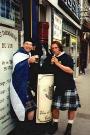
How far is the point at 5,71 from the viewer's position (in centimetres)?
621

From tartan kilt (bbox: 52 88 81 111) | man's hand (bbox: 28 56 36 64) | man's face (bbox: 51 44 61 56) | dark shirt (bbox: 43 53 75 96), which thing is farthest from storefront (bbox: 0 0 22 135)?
tartan kilt (bbox: 52 88 81 111)

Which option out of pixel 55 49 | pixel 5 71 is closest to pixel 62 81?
pixel 55 49

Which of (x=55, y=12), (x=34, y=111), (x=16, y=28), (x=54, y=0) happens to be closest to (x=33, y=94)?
(x=34, y=111)

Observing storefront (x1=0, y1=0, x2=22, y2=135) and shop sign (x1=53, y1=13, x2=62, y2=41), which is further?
shop sign (x1=53, y1=13, x2=62, y2=41)

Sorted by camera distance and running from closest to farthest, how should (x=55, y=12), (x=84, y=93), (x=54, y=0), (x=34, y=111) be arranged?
(x=34, y=111)
(x=54, y=0)
(x=55, y=12)
(x=84, y=93)

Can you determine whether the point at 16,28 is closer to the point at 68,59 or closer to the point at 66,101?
the point at 68,59

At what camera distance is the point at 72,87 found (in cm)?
689

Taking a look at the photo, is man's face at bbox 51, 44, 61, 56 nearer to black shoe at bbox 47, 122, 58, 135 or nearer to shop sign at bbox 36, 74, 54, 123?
shop sign at bbox 36, 74, 54, 123

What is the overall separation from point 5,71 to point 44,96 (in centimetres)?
90

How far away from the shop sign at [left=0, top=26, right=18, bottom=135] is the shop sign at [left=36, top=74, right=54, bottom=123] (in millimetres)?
545

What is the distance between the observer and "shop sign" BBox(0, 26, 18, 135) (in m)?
6.05

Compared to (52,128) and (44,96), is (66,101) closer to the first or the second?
(44,96)

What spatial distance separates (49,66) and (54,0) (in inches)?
176

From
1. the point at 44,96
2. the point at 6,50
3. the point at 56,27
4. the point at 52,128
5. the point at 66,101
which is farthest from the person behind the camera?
the point at 56,27
